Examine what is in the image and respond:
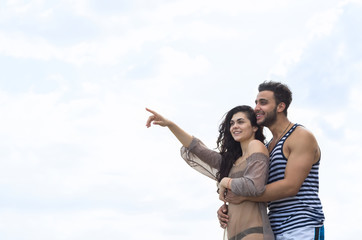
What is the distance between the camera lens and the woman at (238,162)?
22.8 feet

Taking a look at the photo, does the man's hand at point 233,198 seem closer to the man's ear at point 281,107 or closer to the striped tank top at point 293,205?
the striped tank top at point 293,205

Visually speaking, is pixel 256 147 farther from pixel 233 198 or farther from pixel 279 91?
pixel 279 91

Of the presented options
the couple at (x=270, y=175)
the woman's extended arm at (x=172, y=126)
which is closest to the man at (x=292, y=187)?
the couple at (x=270, y=175)

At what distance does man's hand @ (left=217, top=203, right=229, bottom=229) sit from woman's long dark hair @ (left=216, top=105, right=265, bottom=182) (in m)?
0.44

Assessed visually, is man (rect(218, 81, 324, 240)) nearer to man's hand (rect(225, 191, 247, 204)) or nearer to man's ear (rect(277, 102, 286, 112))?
man's hand (rect(225, 191, 247, 204))

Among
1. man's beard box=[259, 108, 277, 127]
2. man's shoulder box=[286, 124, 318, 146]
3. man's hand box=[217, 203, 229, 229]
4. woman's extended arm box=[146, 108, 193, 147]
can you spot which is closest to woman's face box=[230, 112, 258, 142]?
man's beard box=[259, 108, 277, 127]

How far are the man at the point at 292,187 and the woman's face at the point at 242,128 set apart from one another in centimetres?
17

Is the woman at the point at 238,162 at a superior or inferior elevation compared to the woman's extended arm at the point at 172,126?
inferior

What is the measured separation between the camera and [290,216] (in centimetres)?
709

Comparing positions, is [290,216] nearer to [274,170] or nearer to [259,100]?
[274,170]

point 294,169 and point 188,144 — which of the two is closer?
point 294,169

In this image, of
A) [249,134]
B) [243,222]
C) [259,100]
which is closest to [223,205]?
[243,222]

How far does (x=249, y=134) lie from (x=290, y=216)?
1.23m

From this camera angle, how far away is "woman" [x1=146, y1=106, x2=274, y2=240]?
695 cm
